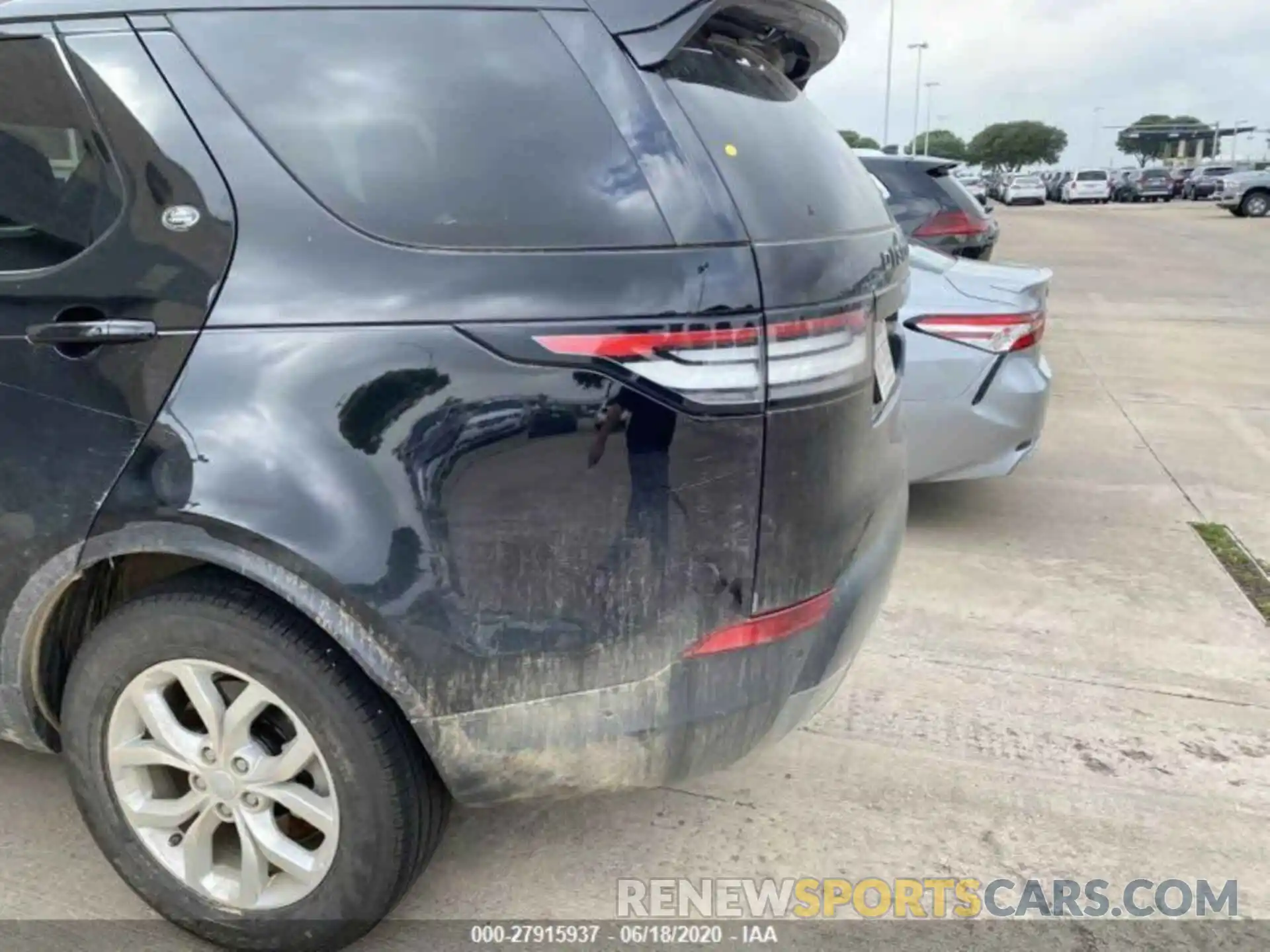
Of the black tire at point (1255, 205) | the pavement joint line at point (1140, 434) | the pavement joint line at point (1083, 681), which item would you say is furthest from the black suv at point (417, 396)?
the black tire at point (1255, 205)

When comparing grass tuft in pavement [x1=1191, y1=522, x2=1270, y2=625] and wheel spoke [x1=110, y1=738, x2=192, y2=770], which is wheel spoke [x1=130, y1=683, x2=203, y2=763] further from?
grass tuft in pavement [x1=1191, y1=522, x2=1270, y2=625]

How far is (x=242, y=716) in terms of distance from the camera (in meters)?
2.05

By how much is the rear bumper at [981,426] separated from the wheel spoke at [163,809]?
3094 millimetres

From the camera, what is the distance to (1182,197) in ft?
171

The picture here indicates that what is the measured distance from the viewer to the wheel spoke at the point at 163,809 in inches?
85.3

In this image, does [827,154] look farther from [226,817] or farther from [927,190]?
[927,190]

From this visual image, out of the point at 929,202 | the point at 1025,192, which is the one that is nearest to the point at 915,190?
the point at 929,202

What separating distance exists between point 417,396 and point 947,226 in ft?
21.3

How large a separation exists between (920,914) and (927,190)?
618 centimetres

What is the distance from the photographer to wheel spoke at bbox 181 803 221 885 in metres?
2.17

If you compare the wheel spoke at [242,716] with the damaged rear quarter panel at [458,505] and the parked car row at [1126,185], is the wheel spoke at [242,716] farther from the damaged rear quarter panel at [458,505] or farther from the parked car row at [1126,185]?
the parked car row at [1126,185]

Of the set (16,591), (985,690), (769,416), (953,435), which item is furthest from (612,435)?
(953,435)

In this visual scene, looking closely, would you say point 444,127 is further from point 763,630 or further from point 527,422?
point 763,630

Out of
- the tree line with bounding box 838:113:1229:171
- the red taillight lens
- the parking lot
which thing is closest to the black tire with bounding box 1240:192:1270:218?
the red taillight lens
